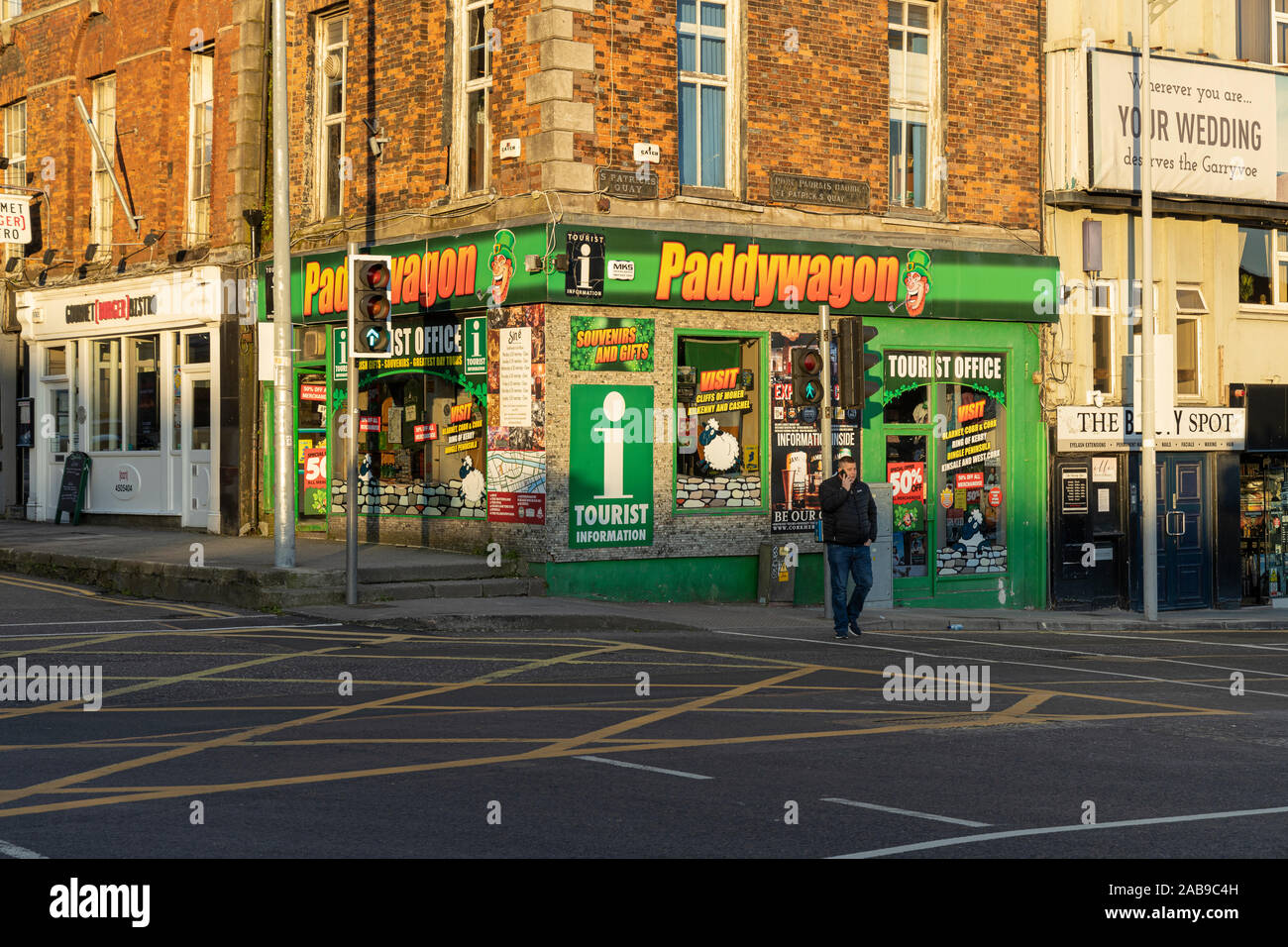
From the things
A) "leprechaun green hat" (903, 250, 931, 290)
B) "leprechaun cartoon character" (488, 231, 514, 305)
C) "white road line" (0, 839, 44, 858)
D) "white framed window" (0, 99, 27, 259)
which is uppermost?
"white framed window" (0, 99, 27, 259)

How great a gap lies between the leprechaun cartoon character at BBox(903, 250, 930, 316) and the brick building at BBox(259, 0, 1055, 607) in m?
0.04

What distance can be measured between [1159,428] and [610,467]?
386 inches

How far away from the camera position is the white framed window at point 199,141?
83.2 feet

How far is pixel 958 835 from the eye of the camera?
7383 mm

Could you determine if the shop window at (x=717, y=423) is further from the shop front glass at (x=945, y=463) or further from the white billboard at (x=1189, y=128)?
the white billboard at (x=1189, y=128)

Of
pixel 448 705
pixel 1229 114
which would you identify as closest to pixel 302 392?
pixel 448 705

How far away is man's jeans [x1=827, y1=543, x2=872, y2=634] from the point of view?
17.3 meters

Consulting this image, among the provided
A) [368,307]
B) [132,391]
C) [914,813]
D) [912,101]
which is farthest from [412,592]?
[914,813]

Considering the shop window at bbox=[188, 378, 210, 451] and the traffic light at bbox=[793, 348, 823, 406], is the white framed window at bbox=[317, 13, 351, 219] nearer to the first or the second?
the shop window at bbox=[188, 378, 210, 451]

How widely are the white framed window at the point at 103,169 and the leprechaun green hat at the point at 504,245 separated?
35.4 ft

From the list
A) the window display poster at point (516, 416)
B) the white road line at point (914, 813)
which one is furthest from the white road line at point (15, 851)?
the window display poster at point (516, 416)

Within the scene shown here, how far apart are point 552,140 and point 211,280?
7495 millimetres

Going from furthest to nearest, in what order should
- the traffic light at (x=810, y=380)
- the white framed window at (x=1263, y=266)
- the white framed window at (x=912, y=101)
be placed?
the white framed window at (x=1263, y=266) < the white framed window at (x=912, y=101) < the traffic light at (x=810, y=380)

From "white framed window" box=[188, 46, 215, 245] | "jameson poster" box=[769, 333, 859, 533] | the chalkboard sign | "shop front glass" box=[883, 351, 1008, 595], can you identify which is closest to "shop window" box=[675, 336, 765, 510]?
"jameson poster" box=[769, 333, 859, 533]
